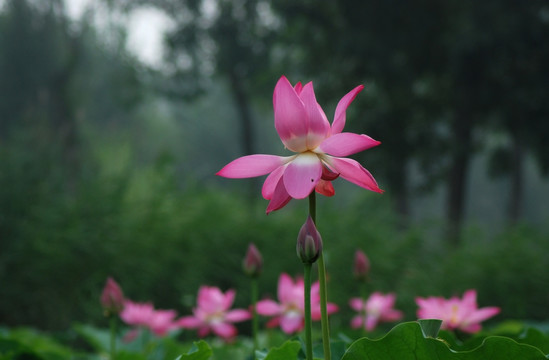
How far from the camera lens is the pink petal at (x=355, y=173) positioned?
30.6 inches

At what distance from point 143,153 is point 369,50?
22202 mm

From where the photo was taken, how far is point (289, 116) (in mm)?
821

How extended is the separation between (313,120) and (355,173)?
0.36 ft

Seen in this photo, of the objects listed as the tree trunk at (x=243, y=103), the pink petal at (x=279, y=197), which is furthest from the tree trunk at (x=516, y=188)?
the pink petal at (x=279, y=197)

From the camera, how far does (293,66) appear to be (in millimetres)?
14656

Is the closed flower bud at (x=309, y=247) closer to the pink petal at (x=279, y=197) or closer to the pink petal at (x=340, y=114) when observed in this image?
the pink petal at (x=279, y=197)

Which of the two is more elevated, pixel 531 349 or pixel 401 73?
pixel 401 73

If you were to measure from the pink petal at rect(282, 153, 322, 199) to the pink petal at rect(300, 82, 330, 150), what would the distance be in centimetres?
4

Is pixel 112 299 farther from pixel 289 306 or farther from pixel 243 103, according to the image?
pixel 243 103

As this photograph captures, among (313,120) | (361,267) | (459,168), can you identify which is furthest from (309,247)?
(459,168)

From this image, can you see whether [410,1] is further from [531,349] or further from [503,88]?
[531,349]

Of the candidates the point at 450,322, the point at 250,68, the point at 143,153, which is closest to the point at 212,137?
the point at 143,153

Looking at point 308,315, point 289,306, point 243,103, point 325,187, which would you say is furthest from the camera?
point 243,103

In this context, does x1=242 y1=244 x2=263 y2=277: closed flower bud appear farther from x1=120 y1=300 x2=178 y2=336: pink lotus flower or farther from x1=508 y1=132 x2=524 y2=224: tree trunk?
x1=508 y1=132 x2=524 y2=224: tree trunk
